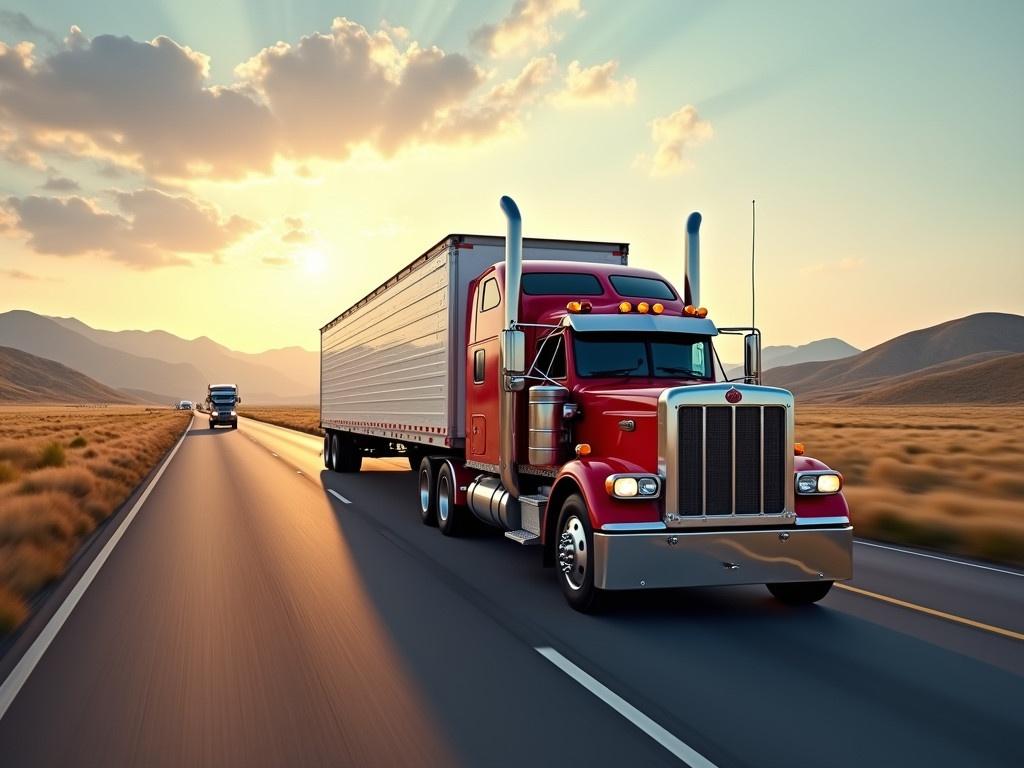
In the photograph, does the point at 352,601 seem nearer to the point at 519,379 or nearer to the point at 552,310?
the point at 519,379

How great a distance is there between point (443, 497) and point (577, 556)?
5050 millimetres

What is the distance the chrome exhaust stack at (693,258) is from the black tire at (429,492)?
477cm

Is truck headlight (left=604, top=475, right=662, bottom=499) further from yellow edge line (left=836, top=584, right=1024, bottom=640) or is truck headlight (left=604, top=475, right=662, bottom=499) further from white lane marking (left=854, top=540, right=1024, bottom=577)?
white lane marking (left=854, top=540, right=1024, bottom=577)

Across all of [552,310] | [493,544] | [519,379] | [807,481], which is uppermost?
[552,310]

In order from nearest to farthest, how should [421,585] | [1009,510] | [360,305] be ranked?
[421,585]
[1009,510]
[360,305]

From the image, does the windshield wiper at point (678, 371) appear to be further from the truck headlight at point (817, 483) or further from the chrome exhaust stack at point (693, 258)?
the truck headlight at point (817, 483)

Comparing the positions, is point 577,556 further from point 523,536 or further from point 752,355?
point 752,355

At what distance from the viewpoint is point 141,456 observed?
27750 mm

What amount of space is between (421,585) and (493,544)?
9.53ft

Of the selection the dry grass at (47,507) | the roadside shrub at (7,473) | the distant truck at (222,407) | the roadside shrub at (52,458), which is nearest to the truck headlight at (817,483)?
the dry grass at (47,507)

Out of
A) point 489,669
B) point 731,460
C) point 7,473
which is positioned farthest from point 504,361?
point 7,473

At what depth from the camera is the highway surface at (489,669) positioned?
15.1 ft

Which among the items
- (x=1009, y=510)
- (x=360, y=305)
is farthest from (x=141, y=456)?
(x=1009, y=510)

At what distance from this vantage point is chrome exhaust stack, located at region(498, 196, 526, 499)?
8.81m
